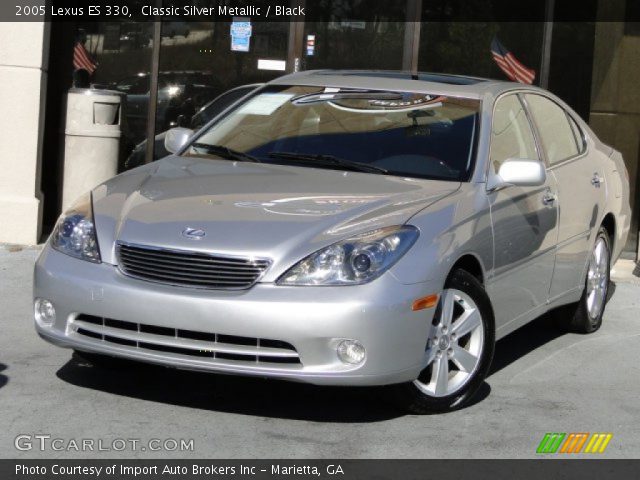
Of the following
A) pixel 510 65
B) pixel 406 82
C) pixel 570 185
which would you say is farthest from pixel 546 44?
pixel 406 82

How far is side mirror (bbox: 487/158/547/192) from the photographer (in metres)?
5.89

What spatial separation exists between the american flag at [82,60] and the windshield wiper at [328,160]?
199 inches

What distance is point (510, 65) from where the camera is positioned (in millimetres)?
11273

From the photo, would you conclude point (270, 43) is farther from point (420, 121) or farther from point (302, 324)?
point (302, 324)

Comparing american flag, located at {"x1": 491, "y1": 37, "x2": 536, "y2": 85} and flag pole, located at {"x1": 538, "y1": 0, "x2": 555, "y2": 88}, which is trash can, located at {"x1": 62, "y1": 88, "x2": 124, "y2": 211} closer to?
american flag, located at {"x1": 491, "y1": 37, "x2": 536, "y2": 85}

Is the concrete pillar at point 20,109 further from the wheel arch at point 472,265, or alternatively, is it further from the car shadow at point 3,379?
the wheel arch at point 472,265

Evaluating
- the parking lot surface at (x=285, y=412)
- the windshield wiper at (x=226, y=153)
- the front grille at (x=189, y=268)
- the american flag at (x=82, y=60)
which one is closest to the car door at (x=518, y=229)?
the parking lot surface at (x=285, y=412)

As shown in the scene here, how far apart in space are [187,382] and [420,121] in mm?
1788

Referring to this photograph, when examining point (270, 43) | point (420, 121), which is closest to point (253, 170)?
point (420, 121)

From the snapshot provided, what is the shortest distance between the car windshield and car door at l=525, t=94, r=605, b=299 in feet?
2.68

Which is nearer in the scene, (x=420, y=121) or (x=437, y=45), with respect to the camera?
(x=420, y=121)

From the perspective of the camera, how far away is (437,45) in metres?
11.2
